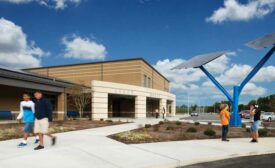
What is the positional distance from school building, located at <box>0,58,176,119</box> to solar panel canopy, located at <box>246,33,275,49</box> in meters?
19.8

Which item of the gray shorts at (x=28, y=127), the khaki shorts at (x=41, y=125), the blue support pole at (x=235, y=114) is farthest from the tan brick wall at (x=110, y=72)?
the khaki shorts at (x=41, y=125)

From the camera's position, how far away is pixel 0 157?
8.88m

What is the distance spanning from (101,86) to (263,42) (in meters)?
23.1

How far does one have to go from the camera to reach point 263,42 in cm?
2475

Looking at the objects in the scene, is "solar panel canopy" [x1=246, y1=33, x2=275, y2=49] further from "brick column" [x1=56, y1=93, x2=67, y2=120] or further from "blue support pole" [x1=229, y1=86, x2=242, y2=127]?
"brick column" [x1=56, y1=93, x2=67, y2=120]

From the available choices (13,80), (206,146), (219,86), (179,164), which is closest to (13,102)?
(13,80)

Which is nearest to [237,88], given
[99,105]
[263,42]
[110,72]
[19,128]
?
[263,42]

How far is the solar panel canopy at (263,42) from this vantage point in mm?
23705

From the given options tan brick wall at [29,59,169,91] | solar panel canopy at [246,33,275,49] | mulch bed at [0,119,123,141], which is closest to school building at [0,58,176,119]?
tan brick wall at [29,59,169,91]

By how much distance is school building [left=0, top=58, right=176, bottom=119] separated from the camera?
33.5 metres

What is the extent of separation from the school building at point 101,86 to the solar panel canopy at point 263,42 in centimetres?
1982

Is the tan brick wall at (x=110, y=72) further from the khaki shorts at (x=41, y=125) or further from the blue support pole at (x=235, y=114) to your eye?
the khaki shorts at (x=41, y=125)

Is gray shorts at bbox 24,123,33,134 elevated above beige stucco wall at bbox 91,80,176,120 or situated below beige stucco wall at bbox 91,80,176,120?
below

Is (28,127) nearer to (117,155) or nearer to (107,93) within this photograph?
(117,155)
